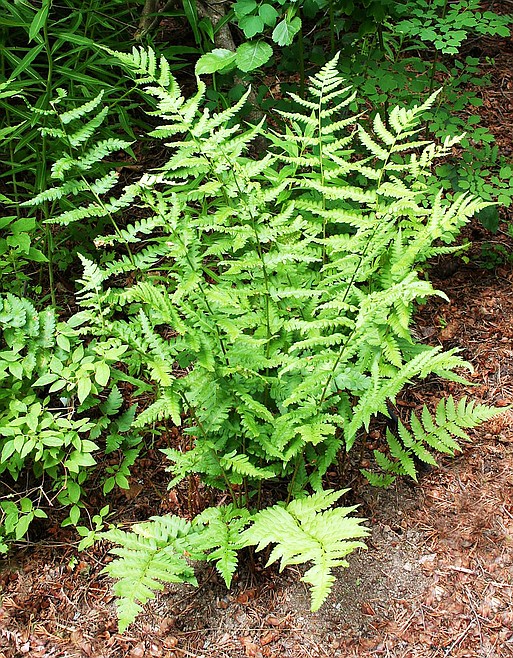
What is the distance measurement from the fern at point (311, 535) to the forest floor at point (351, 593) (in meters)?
0.40

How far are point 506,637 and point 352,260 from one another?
1239 mm

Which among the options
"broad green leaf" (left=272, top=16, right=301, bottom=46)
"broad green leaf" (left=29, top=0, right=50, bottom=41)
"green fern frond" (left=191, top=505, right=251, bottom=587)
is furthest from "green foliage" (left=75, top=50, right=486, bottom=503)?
"broad green leaf" (left=29, top=0, right=50, bottom=41)

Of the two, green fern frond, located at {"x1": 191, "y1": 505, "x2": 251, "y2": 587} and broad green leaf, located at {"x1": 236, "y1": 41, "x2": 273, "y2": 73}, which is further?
broad green leaf, located at {"x1": 236, "y1": 41, "x2": 273, "y2": 73}

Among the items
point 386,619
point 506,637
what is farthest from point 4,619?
point 506,637

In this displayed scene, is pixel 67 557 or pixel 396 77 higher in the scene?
pixel 396 77

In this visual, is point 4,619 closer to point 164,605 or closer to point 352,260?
point 164,605

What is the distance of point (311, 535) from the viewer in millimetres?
1661

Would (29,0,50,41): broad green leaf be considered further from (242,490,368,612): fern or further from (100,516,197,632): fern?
(242,490,368,612): fern

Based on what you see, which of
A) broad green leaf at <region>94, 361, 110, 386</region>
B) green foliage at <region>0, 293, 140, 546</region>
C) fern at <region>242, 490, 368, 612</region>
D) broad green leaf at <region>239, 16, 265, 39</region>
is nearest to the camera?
fern at <region>242, 490, 368, 612</region>

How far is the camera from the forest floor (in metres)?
2.01

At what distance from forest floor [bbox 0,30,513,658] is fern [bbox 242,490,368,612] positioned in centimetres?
40

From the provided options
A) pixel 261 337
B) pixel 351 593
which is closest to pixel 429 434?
pixel 351 593

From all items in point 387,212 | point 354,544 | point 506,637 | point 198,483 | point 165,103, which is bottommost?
point 506,637

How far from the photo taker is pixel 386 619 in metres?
2.05
